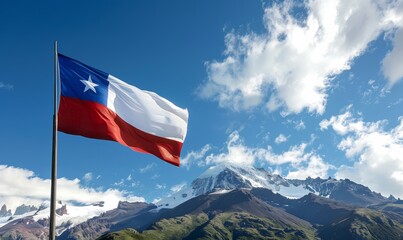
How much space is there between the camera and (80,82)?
849 inches

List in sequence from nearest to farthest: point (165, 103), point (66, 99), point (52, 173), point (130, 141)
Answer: point (52, 173) < point (66, 99) < point (130, 141) < point (165, 103)

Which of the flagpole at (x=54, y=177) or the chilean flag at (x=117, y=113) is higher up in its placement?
the chilean flag at (x=117, y=113)

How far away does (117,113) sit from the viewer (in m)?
22.5

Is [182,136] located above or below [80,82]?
below

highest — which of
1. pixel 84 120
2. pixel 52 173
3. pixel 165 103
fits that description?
pixel 165 103

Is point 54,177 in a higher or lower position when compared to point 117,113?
lower

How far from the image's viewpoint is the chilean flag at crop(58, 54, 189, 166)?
20.9 metres

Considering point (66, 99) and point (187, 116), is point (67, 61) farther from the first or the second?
point (187, 116)

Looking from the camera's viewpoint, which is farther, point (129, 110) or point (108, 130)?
point (129, 110)

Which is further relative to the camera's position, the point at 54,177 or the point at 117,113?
the point at 117,113

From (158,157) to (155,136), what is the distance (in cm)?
126

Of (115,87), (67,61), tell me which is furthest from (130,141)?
(67,61)

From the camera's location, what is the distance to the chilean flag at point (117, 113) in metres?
20.9

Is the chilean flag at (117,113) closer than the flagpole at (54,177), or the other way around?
the flagpole at (54,177)
